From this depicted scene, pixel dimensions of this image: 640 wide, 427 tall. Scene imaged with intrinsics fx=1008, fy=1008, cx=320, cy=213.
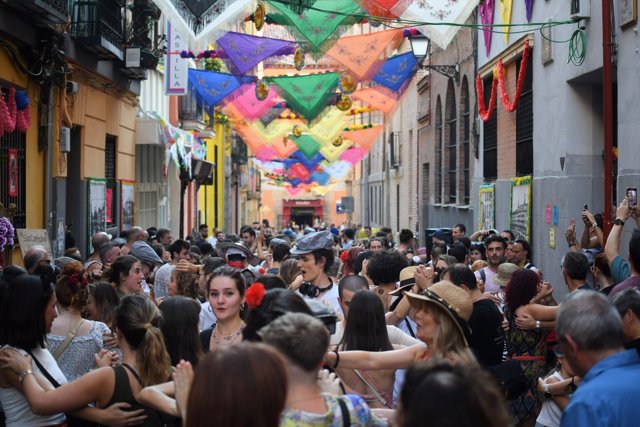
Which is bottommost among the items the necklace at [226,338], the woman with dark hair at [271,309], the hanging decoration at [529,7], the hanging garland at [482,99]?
the necklace at [226,338]

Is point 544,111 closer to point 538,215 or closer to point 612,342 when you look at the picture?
point 538,215

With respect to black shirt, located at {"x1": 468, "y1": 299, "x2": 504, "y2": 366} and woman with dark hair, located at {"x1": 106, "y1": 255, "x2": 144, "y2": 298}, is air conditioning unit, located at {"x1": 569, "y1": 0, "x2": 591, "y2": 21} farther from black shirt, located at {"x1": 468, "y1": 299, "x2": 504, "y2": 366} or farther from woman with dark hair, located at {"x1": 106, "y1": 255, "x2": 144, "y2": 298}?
woman with dark hair, located at {"x1": 106, "y1": 255, "x2": 144, "y2": 298}

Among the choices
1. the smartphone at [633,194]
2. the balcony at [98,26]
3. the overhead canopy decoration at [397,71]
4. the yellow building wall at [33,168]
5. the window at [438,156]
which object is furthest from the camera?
the window at [438,156]

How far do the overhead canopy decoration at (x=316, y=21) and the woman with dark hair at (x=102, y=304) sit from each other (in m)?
9.37

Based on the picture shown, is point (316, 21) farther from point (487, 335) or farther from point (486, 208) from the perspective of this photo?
point (487, 335)

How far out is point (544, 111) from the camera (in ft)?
51.7

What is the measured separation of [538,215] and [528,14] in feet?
10.7

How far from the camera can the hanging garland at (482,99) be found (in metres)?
18.7

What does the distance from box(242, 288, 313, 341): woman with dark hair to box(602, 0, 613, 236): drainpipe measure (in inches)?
266

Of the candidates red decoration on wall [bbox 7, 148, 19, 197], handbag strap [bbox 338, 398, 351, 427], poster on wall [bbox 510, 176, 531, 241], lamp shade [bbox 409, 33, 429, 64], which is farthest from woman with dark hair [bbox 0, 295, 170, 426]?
lamp shade [bbox 409, 33, 429, 64]

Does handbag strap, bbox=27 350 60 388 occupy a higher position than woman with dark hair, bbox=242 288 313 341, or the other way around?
woman with dark hair, bbox=242 288 313 341

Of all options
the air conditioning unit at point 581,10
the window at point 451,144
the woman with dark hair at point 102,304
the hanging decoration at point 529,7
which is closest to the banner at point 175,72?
the window at point 451,144

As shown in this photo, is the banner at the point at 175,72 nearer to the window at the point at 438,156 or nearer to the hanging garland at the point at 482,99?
the hanging garland at the point at 482,99

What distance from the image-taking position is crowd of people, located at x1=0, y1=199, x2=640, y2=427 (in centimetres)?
324
